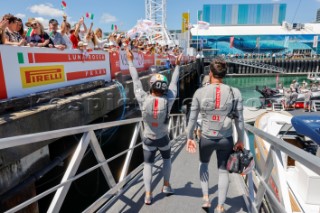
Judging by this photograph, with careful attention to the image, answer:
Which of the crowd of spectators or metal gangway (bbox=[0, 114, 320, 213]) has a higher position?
the crowd of spectators

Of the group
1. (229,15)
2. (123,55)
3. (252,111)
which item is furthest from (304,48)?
(123,55)

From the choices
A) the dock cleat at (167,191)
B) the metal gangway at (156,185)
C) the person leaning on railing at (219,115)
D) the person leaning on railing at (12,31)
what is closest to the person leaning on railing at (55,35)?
the person leaning on railing at (12,31)

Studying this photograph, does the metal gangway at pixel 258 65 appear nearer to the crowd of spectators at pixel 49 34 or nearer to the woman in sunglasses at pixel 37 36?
the crowd of spectators at pixel 49 34

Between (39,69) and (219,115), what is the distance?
3.64 metres

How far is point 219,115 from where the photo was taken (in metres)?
2.44

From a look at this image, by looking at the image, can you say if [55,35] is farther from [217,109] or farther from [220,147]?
[220,147]

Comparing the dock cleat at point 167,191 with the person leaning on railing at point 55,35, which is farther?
the person leaning on railing at point 55,35

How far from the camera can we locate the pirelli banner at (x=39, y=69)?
385 cm

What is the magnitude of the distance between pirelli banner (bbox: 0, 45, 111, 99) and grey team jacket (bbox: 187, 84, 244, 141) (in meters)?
3.15

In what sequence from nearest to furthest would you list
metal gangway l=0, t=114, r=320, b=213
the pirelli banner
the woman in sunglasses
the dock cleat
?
metal gangway l=0, t=114, r=320, b=213, the dock cleat, the pirelli banner, the woman in sunglasses

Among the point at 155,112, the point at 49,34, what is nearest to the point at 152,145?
the point at 155,112

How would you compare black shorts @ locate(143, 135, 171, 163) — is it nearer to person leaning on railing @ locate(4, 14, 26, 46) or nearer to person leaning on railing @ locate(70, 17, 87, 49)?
person leaning on railing @ locate(4, 14, 26, 46)

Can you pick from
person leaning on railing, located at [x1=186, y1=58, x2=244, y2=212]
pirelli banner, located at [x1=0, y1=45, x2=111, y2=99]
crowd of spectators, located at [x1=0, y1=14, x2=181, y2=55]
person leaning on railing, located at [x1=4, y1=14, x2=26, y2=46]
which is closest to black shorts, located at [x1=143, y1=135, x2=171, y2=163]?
person leaning on railing, located at [x1=186, y1=58, x2=244, y2=212]

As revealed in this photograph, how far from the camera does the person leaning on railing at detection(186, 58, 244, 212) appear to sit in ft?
7.90
